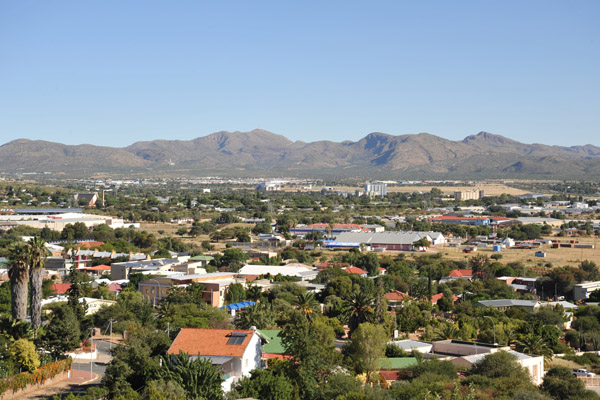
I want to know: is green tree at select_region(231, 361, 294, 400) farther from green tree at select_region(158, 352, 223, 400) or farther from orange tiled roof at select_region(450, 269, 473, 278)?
orange tiled roof at select_region(450, 269, 473, 278)

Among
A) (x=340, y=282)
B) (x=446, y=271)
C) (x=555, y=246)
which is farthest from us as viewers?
(x=555, y=246)

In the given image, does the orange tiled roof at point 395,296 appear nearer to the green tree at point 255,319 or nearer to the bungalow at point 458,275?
the bungalow at point 458,275

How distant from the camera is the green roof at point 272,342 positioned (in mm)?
35625

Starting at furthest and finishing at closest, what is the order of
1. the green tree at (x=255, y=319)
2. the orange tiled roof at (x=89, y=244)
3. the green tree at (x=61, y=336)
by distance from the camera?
the orange tiled roof at (x=89, y=244) < the green tree at (x=255, y=319) < the green tree at (x=61, y=336)

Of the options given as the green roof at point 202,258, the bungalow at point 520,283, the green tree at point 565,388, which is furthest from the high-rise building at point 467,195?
the green tree at point 565,388

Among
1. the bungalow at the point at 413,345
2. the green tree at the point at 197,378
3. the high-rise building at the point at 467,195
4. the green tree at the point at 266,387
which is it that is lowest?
the high-rise building at the point at 467,195

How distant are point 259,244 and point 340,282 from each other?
34752 mm

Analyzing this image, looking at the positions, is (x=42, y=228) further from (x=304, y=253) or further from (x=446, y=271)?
(x=446, y=271)

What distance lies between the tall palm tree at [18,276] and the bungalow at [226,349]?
9602 mm

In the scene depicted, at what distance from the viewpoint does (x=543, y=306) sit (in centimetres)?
4962

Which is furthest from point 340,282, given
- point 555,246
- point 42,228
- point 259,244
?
point 42,228

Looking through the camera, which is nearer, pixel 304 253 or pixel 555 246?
pixel 304 253

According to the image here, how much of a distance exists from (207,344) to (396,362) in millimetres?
8290

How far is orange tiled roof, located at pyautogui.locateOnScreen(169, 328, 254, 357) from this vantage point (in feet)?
104
